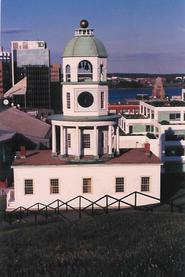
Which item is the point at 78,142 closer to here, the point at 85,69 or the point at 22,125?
the point at 85,69

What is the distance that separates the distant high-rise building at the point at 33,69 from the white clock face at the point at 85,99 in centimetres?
7456

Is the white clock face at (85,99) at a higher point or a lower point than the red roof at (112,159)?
higher

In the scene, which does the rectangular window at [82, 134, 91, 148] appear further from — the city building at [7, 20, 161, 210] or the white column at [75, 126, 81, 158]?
the white column at [75, 126, 81, 158]

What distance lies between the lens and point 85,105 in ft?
81.4

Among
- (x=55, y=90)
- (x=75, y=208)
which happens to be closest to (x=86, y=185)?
(x=75, y=208)

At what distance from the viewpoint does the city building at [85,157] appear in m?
23.2

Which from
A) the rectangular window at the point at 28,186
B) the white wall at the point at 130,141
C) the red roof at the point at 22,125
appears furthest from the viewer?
the red roof at the point at 22,125

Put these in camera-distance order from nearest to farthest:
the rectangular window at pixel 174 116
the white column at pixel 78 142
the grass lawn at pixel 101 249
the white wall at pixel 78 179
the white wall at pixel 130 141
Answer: the grass lawn at pixel 101 249 < the white wall at pixel 78 179 < the white column at pixel 78 142 < the white wall at pixel 130 141 < the rectangular window at pixel 174 116

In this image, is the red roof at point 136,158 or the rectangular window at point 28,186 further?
the red roof at point 136,158

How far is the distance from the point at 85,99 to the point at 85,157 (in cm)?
246

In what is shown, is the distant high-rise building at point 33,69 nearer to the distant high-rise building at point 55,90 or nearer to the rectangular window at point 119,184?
the distant high-rise building at point 55,90

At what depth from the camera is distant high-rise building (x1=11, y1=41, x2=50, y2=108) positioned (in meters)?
109

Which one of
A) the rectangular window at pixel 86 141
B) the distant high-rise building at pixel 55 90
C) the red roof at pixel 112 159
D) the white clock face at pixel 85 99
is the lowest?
the distant high-rise building at pixel 55 90

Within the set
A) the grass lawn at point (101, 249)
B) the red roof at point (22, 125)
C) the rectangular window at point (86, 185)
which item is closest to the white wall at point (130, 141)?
the red roof at point (22, 125)
